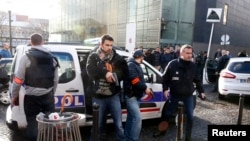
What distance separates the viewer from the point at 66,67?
500 cm

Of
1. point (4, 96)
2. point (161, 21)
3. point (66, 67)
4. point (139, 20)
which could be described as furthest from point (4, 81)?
point (139, 20)

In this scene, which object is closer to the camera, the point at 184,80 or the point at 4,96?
the point at 184,80

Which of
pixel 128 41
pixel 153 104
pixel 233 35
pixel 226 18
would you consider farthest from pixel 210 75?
pixel 233 35

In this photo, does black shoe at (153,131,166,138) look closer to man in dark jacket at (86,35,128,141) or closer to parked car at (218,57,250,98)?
man in dark jacket at (86,35,128,141)

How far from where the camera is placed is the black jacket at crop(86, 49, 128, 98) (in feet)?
13.2

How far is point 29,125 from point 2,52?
6.75 metres

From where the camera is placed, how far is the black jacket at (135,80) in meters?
4.36

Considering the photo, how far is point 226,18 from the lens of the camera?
27.0 m

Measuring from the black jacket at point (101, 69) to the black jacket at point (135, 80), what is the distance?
148 millimetres

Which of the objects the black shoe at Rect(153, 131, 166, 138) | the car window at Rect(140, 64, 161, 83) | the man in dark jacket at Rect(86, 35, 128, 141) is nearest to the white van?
the man in dark jacket at Rect(86, 35, 128, 141)

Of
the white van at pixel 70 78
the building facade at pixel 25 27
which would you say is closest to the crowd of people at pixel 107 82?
the white van at pixel 70 78

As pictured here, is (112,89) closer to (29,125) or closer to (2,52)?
(29,125)

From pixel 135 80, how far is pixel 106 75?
1.91 feet

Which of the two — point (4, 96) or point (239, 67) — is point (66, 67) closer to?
point (4, 96)
